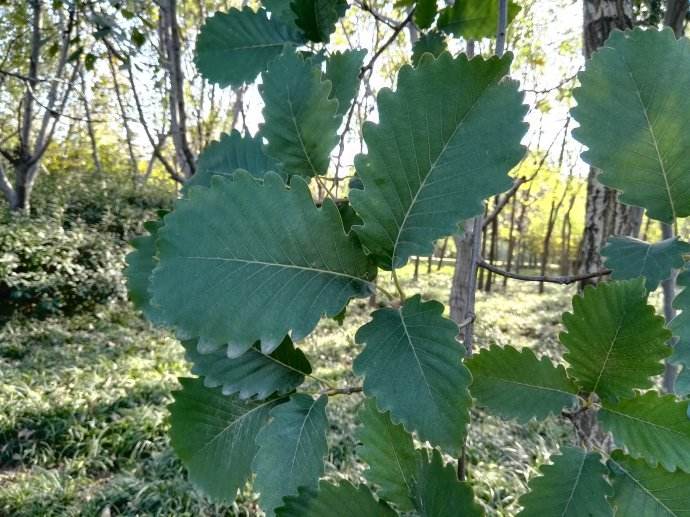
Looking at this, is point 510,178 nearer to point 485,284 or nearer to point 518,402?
point 518,402

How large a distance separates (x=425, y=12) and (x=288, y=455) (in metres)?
0.62

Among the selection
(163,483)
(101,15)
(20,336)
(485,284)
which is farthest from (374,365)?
(485,284)

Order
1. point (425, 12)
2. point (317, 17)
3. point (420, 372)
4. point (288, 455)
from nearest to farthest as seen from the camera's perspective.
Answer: point (420, 372), point (288, 455), point (317, 17), point (425, 12)

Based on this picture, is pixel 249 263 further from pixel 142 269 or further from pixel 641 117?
pixel 641 117

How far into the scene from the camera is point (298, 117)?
17.1 inches

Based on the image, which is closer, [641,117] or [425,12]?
[641,117]

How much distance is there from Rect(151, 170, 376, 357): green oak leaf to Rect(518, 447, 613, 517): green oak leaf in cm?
23

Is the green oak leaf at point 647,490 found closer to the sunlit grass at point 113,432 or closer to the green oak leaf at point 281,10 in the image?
the green oak leaf at point 281,10

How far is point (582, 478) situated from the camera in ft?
1.33

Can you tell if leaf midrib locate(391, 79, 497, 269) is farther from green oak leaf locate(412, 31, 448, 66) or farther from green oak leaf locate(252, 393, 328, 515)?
green oak leaf locate(412, 31, 448, 66)

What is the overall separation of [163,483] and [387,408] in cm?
371

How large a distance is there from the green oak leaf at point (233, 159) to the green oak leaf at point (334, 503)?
0.32 m

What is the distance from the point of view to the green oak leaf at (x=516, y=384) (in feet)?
1.42

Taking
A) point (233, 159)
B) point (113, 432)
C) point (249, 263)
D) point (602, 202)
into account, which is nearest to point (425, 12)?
point (233, 159)
